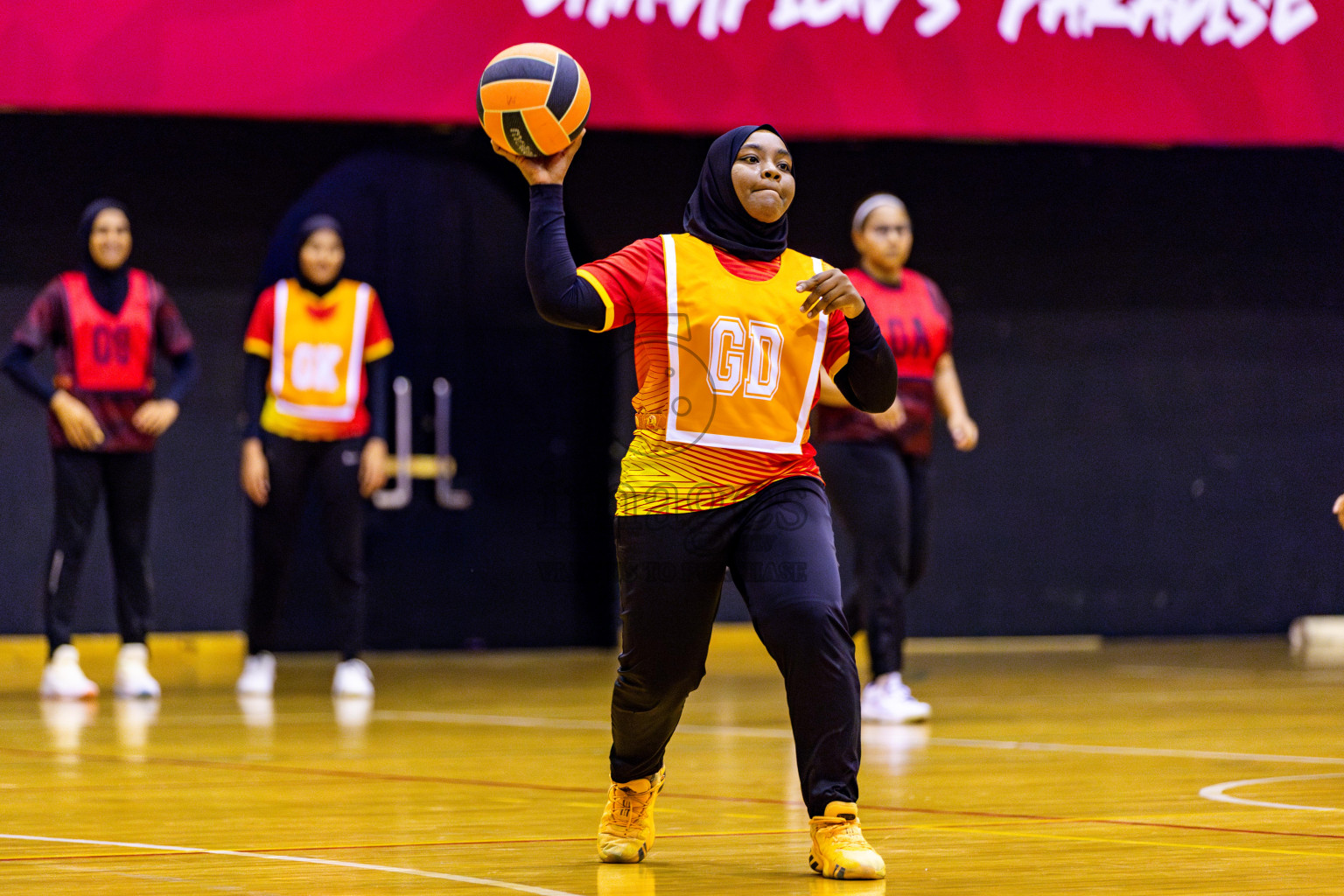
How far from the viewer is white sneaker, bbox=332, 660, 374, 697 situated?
827 cm

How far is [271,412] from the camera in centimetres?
844

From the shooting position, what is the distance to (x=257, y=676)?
8391 mm

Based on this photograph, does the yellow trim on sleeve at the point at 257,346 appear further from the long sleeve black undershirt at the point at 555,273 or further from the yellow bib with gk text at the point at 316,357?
the long sleeve black undershirt at the point at 555,273

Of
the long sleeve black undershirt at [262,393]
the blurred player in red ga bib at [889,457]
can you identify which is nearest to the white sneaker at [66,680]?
the long sleeve black undershirt at [262,393]

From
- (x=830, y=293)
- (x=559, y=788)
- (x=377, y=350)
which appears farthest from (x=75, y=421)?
(x=830, y=293)

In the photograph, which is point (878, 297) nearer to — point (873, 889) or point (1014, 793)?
point (1014, 793)

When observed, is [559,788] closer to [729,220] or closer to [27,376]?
[729,220]

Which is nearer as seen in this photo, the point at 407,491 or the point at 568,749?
the point at 568,749

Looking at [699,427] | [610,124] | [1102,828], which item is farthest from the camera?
[610,124]

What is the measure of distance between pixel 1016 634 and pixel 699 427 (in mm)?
8270

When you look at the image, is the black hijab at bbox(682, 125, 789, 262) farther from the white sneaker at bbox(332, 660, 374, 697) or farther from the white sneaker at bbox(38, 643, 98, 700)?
the white sneaker at bbox(38, 643, 98, 700)

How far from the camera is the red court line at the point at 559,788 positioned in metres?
4.19

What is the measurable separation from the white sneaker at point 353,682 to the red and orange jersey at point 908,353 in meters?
2.49

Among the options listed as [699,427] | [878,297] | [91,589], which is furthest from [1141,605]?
[699,427]
